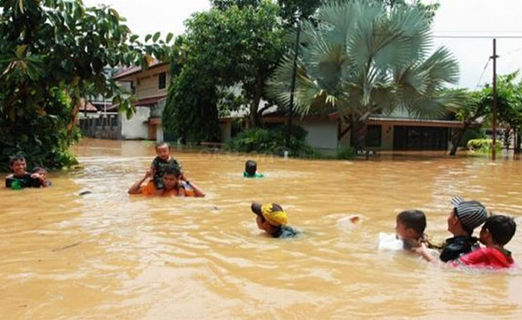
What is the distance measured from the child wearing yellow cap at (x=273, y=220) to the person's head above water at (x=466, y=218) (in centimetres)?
176

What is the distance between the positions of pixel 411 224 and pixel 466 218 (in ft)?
1.63

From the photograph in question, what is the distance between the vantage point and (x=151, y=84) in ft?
136

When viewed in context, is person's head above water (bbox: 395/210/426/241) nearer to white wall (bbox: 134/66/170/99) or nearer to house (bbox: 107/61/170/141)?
house (bbox: 107/61/170/141)

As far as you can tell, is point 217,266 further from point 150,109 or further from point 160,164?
point 150,109

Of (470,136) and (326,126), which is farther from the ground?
(326,126)

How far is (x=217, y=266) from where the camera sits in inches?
185

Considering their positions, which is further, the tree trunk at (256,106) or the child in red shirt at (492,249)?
the tree trunk at (256,106)

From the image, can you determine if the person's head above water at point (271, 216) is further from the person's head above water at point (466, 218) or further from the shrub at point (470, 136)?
the shrub at point (470, 136)

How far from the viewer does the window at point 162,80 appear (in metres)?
39.2

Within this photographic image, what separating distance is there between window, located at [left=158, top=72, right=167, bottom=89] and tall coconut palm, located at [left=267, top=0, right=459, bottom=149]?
18105 millimetres

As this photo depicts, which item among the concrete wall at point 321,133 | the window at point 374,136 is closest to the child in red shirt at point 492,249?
the concrete wall at point 321,133

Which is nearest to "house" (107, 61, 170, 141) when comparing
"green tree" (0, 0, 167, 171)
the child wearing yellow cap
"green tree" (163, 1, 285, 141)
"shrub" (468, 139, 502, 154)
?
"green tree" (163, 1, 285, 141)

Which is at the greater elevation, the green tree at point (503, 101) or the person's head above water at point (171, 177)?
the green tree at point (503, 101)

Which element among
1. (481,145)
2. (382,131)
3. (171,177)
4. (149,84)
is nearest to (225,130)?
(382,131)
